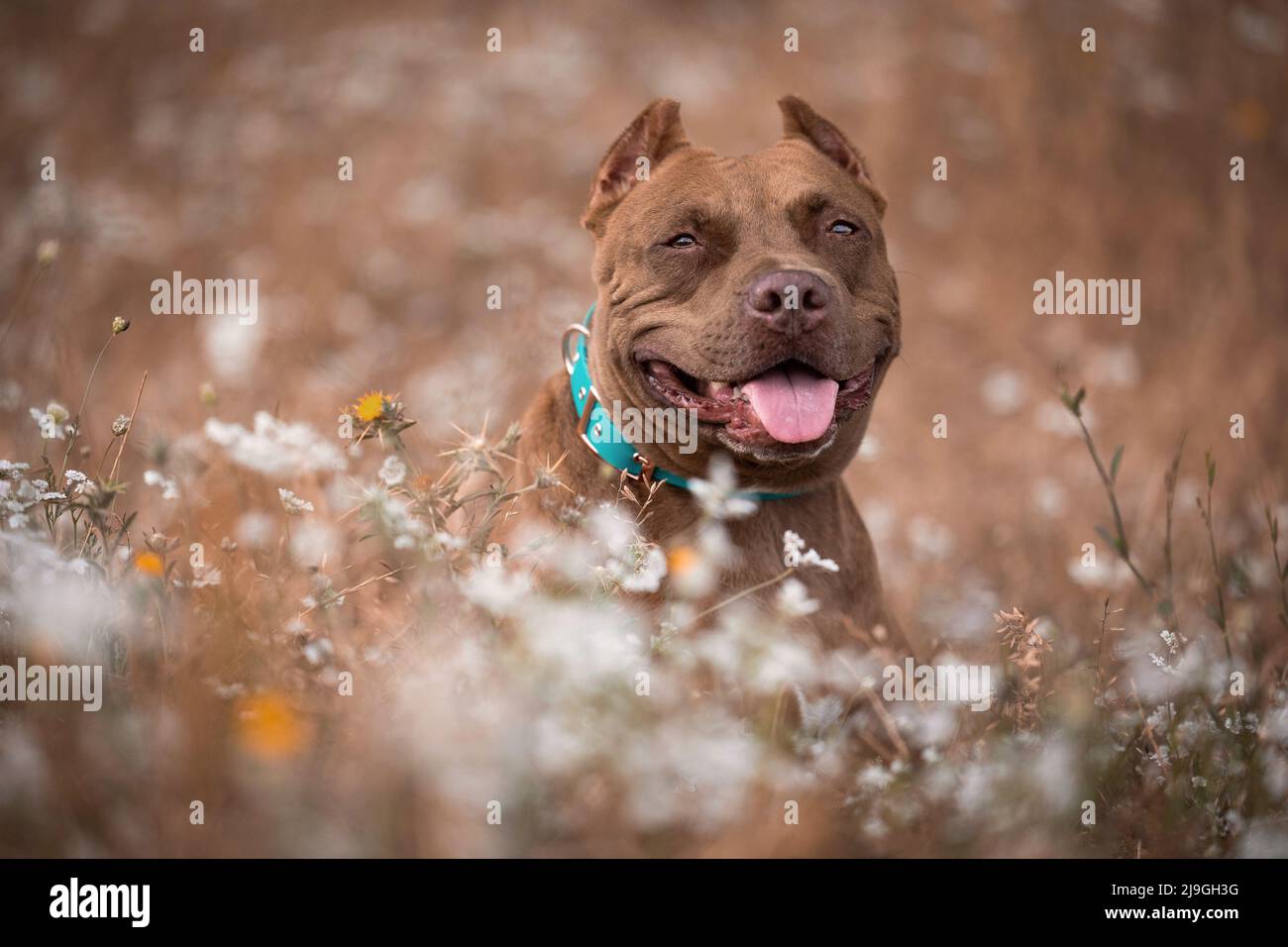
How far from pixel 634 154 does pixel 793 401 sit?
1134mm

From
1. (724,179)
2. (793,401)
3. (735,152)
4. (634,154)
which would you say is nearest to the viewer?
(793,401)

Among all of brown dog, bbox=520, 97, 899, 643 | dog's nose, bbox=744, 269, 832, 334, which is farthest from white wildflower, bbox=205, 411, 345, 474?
dog's nose, bbox=744, 269, 832, 334

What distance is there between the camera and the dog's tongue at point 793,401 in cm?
325

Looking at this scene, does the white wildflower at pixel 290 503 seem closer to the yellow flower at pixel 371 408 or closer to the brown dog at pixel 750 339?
the yellow flower at pixel 371 408

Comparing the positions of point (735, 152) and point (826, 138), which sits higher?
point (735, 152)

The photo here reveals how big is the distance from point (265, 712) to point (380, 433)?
29.1 inches

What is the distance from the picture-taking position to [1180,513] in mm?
5715

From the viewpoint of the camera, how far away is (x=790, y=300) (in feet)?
10.4

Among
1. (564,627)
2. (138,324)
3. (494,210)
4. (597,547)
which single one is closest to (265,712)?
(564,627)

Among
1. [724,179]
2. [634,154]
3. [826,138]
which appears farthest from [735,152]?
[724,179]

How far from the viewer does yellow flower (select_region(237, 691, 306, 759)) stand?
7.25ft

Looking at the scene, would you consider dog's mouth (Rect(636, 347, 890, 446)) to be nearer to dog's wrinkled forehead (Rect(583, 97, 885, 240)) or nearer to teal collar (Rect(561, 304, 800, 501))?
teal collar (Rect(561, 304, 800, 501))

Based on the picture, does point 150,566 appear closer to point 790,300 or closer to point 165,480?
point 165,480

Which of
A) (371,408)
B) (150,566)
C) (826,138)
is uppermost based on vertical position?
(826,138)
